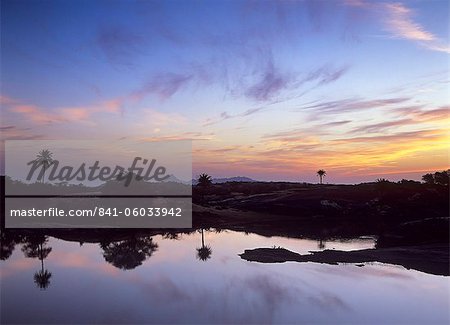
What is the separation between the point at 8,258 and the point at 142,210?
124ft

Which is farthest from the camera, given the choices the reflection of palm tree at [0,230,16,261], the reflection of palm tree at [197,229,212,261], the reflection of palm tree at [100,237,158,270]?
the reflection of palm tree at [197,229,212,261]

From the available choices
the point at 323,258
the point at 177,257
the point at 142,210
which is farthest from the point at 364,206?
the point at 177,257

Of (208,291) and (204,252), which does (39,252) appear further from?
(208,291)

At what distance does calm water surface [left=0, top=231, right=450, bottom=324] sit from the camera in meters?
19.3

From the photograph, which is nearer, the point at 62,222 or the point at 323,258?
the point at 323,258

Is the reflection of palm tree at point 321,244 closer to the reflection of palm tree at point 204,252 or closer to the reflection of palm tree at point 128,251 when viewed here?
the reflection of palm tree at point 204,252

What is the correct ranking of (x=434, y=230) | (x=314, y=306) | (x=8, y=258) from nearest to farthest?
(x=314, y=306) → (x=8, y=258) → (x=434, y=230)

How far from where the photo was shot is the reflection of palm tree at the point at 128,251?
31981 millimetres

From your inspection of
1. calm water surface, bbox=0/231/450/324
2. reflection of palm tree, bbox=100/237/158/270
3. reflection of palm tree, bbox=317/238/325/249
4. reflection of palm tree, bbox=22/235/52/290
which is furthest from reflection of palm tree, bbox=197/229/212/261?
reflection of palm tree, bbox=22/235/52/290

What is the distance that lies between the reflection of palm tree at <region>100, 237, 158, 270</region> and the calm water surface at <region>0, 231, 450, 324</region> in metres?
0.24

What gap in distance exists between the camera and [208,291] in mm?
23703

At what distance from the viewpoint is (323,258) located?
111ft

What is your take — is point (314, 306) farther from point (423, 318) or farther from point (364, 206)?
point (364, 206)

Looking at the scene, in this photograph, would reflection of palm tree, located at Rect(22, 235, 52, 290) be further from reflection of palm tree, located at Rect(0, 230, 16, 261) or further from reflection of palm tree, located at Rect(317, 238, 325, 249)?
reflection of palm tree, located at Rect(317, 238, 325, 249)
